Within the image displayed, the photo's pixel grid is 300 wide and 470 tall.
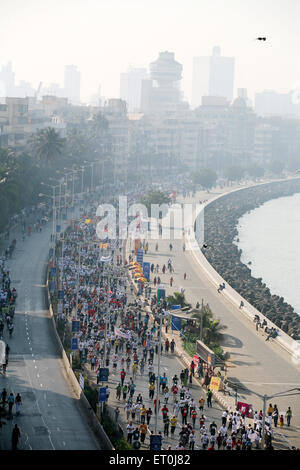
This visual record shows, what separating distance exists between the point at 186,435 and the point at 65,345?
36.2 feet

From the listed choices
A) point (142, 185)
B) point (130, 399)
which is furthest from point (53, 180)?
point (130, 399)

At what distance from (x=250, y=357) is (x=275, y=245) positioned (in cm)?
5773

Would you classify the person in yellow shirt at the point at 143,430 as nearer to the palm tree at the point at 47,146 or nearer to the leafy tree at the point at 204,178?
the palm tree at the point at 47,146

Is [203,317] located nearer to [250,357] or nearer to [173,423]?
[250,357]

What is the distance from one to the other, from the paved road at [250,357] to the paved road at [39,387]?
6.79 m

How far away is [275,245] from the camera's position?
95.1 meters

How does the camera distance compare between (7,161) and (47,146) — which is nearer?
(7,161)

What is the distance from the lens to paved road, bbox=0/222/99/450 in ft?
88.2

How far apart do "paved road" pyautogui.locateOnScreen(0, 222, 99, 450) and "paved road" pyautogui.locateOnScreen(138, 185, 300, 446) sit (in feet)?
22.3

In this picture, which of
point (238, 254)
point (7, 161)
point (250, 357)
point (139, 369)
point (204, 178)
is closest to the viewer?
point (139, 369)

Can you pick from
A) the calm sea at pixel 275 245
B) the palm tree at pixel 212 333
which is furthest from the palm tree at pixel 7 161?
the palm tree at pixel 212 333

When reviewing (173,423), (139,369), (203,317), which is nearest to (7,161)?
(203,317)

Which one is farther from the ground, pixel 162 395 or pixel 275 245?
pixel 275 245
